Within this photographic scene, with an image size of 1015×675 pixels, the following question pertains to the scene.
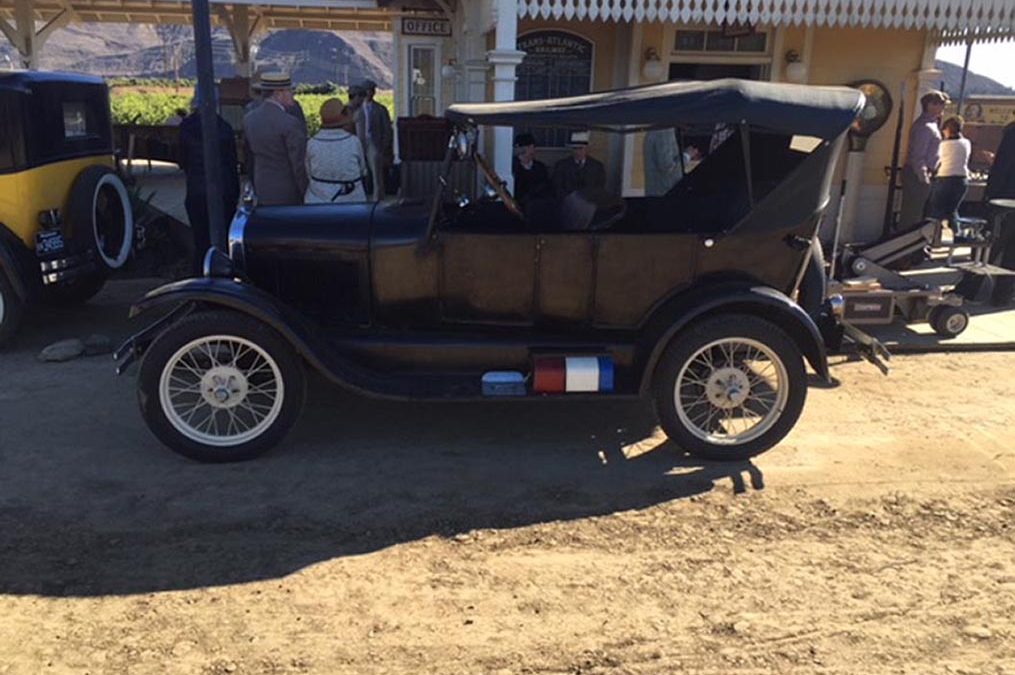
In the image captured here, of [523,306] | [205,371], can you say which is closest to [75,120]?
[205,371]

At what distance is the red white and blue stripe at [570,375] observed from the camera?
14.9ft

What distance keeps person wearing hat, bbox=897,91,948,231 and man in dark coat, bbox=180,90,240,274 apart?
708 cm

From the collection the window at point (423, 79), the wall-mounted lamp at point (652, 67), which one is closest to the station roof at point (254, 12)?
the window at point (423, 79)

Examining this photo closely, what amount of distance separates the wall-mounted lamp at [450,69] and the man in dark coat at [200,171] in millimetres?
6658

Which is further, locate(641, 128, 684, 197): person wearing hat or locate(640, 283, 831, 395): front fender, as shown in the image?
locate(641, 128, 684, 197): person wearing hat

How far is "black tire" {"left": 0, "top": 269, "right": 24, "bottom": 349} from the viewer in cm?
621

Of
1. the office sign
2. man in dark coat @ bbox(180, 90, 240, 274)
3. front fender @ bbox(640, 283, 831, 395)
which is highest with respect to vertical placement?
the office sign

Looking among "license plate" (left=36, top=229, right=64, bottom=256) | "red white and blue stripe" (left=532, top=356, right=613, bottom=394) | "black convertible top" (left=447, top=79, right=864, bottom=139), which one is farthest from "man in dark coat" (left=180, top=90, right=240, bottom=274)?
"red white and blue stripe" (left=532, top=356, right=613, bottom=394)

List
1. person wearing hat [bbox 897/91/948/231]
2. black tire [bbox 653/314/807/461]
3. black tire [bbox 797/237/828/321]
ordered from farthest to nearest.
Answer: person wearing hat [bbox 897/91/948/231], black tire [bbox 797/237/828/321], black tire [bbox 653/314/807/461]

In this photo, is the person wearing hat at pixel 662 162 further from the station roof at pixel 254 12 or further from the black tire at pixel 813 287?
the station roof at pixel 254 12

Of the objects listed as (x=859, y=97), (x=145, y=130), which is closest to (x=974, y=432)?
(x=859, y=97)

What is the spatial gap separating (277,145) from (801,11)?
199 inches

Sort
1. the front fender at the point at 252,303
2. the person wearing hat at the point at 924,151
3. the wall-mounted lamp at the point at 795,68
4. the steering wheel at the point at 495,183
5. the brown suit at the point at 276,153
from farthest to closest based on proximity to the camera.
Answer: the wall-mounted lamp at the point at 795,68
the person wearing hat at the point at 924,151
the brown suit at the point at 276,153
the steering wheel at the point at 495,183
the front fender at the point at 252,303

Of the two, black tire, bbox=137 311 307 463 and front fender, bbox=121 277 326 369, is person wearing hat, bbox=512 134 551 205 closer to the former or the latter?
front fender, bbox=121 277 326 369
